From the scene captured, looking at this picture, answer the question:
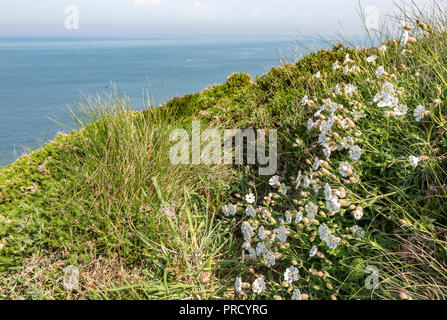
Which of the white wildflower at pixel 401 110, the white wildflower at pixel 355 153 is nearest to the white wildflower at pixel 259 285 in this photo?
the white wildflower at pixel 355 153

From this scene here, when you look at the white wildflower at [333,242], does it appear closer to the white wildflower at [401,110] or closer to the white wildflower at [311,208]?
the white wildflower at [311,208]

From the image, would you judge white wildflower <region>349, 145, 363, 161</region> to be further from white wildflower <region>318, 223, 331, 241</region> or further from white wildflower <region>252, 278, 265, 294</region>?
white wildflower <region>252, 278, 265, 294</region>

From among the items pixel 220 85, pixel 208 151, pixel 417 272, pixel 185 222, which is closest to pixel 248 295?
pixel 185 222

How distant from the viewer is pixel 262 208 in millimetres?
2883

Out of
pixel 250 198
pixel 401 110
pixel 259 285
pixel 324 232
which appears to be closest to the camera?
pixel 324 232

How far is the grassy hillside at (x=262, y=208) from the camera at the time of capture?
2281mm

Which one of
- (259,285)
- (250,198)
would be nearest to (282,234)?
(259,285)

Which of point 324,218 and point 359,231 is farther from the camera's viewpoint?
point 324,218

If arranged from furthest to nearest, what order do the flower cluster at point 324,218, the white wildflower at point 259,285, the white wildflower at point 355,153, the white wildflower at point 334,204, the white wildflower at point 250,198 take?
the white wildflower at point 250,198 < the white wildflower at point 355,153 < the white wildflower at point 259,285 < the flower cluster at point 324,218 < the white wildflower at point 334,204

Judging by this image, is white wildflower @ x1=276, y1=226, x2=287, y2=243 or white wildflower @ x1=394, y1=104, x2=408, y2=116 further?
white wildflower @ x1=394, y1=104, x2=408, y2=116

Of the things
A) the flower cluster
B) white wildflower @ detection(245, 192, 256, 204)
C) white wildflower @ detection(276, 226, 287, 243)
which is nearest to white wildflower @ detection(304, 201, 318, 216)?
the flower cluster

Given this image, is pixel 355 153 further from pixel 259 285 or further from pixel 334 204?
pixel 259 285

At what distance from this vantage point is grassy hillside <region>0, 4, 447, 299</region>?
2281mm
